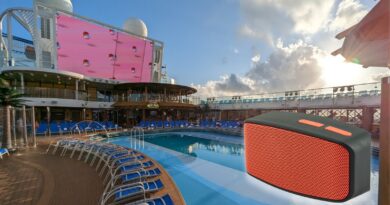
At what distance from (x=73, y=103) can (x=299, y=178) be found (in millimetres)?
18979

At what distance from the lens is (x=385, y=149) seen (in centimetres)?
66

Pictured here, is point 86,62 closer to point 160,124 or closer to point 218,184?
point 160,124

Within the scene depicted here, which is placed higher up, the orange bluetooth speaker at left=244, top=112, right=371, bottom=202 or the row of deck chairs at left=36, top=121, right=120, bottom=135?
the orange bluetooth speaker at left=244, top=112, right=371, bottom=202

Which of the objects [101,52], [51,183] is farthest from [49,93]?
[51,183]

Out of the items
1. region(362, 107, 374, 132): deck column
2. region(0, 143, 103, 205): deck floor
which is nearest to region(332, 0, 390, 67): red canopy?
region(0, 143, 103, 205): deck floor

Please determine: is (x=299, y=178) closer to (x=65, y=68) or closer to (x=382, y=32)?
(x=382, y=32)

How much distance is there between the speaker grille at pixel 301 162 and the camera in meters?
0.46

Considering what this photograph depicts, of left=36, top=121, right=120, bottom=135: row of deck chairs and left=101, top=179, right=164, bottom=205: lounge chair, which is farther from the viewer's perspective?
left=36, top=121, right=120, bottom=135: row of deck chairs

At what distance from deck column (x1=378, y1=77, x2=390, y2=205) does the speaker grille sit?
323 millimetres

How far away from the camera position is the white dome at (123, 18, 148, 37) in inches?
1028

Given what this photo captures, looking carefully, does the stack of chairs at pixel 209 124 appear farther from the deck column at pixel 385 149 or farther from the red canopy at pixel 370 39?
the deck column at pixel 385 149

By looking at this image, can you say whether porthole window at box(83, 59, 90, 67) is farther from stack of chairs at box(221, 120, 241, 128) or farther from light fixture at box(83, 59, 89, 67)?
stack of chairs at box(221, 120, 241, 128)

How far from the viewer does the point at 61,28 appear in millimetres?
18578

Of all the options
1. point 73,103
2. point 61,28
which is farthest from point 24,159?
point 61,28
